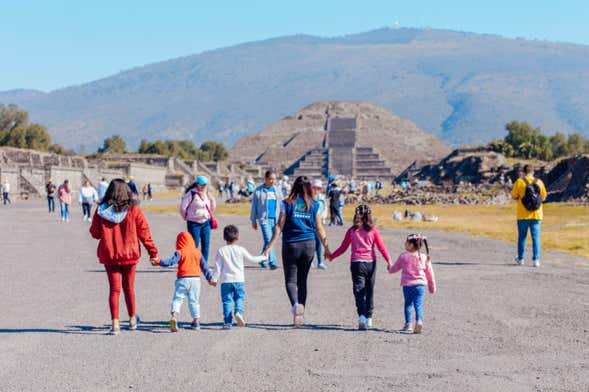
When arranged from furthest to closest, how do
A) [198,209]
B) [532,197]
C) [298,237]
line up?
[532,197]
[198,209]
[298,237]

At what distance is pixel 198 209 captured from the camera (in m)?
13.2

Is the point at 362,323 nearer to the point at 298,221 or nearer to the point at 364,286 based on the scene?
the point at 364,286

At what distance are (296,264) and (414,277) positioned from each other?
140cm

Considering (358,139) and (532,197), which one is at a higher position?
(358,139)

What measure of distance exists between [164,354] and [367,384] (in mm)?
2115

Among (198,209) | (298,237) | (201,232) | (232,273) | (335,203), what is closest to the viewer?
(232,273)

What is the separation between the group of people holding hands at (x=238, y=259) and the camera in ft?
28.9

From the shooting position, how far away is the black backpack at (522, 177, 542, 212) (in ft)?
49.9

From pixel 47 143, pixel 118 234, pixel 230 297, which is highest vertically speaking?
pixel 47 143

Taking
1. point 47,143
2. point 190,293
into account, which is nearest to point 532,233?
point 190,293

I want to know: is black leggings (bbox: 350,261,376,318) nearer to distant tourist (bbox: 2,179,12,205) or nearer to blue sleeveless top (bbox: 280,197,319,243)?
blue sleeveless top (bbox: 280,197,319,243)

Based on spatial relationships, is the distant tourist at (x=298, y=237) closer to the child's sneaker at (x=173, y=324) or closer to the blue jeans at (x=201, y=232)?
the child's sneaker at (x=173, y=324)

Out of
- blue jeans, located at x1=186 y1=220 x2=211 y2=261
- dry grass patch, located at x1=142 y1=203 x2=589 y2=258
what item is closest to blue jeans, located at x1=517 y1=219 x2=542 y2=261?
dry grass patch, located at x1=142 y1=203 x2=589 y2=258

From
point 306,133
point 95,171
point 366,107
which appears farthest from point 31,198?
point 366,107
